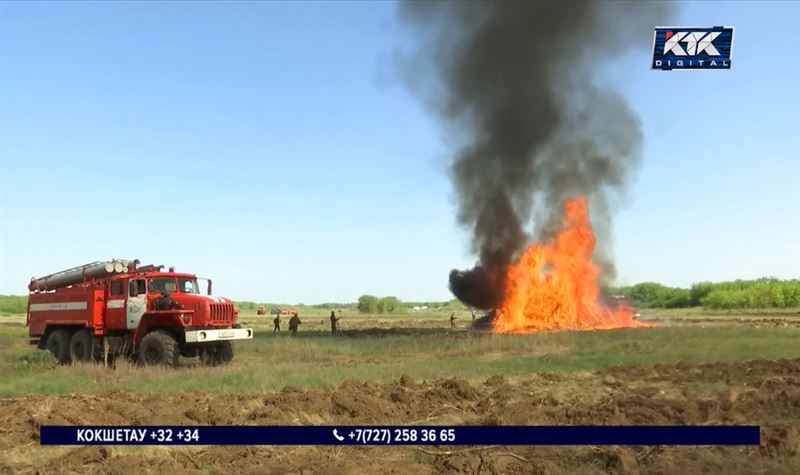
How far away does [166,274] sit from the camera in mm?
19578

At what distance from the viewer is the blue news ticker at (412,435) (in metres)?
7.39

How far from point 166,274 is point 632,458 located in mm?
15860

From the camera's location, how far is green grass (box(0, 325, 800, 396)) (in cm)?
1479

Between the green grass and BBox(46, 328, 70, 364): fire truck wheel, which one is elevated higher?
BBox(46, 328, 70, 364): fire truck wheel

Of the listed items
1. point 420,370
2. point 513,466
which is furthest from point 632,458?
point 420,370

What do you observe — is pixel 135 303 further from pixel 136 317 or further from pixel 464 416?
pixel 464 416

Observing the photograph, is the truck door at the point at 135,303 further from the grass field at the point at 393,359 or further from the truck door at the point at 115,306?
the grass field at the point at 393,359

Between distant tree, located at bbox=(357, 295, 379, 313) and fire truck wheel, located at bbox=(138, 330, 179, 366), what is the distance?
86.1 metres

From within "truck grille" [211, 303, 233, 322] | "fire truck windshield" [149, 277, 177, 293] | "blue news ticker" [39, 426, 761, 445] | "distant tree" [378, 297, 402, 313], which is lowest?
"distant tree" [378, 297, 402, 313]

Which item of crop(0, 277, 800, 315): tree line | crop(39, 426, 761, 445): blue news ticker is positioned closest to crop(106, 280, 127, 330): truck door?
crop(39, 426, 761, 445): blue news ticker

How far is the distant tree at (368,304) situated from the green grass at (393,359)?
78.3 meters

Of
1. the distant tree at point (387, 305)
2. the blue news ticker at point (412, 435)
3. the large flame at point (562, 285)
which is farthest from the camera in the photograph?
the distant tree at point (387, 305)

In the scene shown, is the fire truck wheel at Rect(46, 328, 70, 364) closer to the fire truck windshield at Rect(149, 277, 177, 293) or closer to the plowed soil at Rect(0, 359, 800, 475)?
the fire truck windshield at Rect(149, 277, 177, 293)

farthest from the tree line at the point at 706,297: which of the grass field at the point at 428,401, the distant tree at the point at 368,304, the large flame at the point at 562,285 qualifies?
the grass field at the point at 428,401
